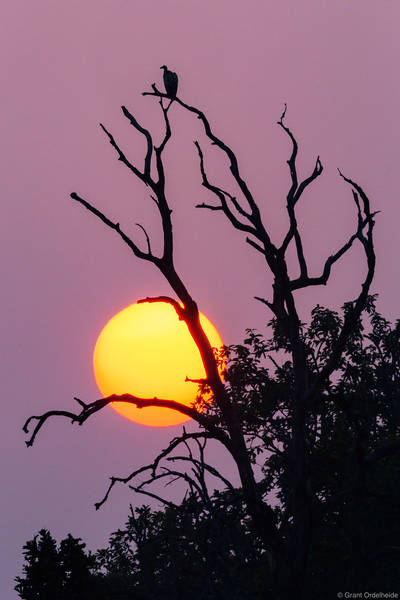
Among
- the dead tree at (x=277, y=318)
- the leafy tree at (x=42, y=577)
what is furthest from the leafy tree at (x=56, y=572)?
the dead tree at (x=277, y=318)

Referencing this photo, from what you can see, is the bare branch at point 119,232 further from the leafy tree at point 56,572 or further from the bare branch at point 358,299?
the leafy tree at point 56,572

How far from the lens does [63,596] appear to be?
47.3 ft

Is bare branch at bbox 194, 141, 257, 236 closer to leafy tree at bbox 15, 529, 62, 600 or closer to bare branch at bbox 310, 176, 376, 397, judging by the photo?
bare branch at bbox 310, 176, 376, 397

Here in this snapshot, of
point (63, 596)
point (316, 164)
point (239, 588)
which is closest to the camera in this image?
point (316, 164)

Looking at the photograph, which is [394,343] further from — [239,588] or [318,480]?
[239,588]

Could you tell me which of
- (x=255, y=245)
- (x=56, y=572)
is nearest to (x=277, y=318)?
(x=255, y=245)

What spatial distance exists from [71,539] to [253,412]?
19678 millimetres

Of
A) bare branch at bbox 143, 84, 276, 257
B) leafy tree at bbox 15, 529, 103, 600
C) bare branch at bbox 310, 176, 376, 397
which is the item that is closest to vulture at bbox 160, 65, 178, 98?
bare branch at bbox 143, 84, 276, 257

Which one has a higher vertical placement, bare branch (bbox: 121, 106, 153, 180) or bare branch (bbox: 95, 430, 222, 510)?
bare branch (bbox: 121, 106, 153, 180)

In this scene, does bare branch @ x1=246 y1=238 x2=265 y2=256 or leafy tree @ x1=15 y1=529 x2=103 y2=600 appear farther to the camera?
leafy tree @ x1=15 y1=529 x2=103 y2=600

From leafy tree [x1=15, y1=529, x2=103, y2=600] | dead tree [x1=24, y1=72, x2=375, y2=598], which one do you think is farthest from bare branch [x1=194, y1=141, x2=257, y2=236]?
leafy tree [x1=15, y1=529, x2=103, y2=600]

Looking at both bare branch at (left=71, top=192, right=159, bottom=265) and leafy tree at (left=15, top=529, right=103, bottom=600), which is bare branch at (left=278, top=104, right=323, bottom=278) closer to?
bare branch at (left=71, top=192, right=159, bottom=265)

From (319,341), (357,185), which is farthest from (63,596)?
(319,341)

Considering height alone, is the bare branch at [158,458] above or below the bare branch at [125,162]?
below
